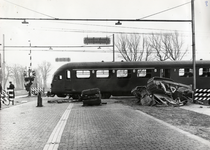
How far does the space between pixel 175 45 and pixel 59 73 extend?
19.4m

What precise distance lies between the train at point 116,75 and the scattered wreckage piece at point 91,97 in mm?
5334

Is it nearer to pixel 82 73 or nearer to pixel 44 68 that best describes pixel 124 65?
pixel 82 73

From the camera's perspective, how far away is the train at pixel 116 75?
893 inches

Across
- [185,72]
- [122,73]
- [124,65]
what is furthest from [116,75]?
[185,72]

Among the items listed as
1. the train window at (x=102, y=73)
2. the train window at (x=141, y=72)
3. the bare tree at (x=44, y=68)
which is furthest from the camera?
the bare tree at (x=44, y=68)

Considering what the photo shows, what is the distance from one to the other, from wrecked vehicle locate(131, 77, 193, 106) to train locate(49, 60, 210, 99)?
5.34m

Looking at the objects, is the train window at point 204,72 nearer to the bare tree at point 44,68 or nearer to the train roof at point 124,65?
the train roof at point 124,65

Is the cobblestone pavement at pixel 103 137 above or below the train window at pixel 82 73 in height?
below

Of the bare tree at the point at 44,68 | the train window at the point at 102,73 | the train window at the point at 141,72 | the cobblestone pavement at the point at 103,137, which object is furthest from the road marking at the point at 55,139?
the bare tree at the point at 44,68

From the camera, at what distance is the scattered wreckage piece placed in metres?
16.9

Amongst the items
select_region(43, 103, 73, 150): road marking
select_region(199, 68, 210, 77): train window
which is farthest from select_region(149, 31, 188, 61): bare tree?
select_region(43, 103, 73, 150): road marking

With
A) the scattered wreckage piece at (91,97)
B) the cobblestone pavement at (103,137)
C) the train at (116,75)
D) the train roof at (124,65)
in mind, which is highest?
the train roof at (124,65)

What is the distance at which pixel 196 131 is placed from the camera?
826 cm

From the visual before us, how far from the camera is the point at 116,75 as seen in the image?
23.0 m
